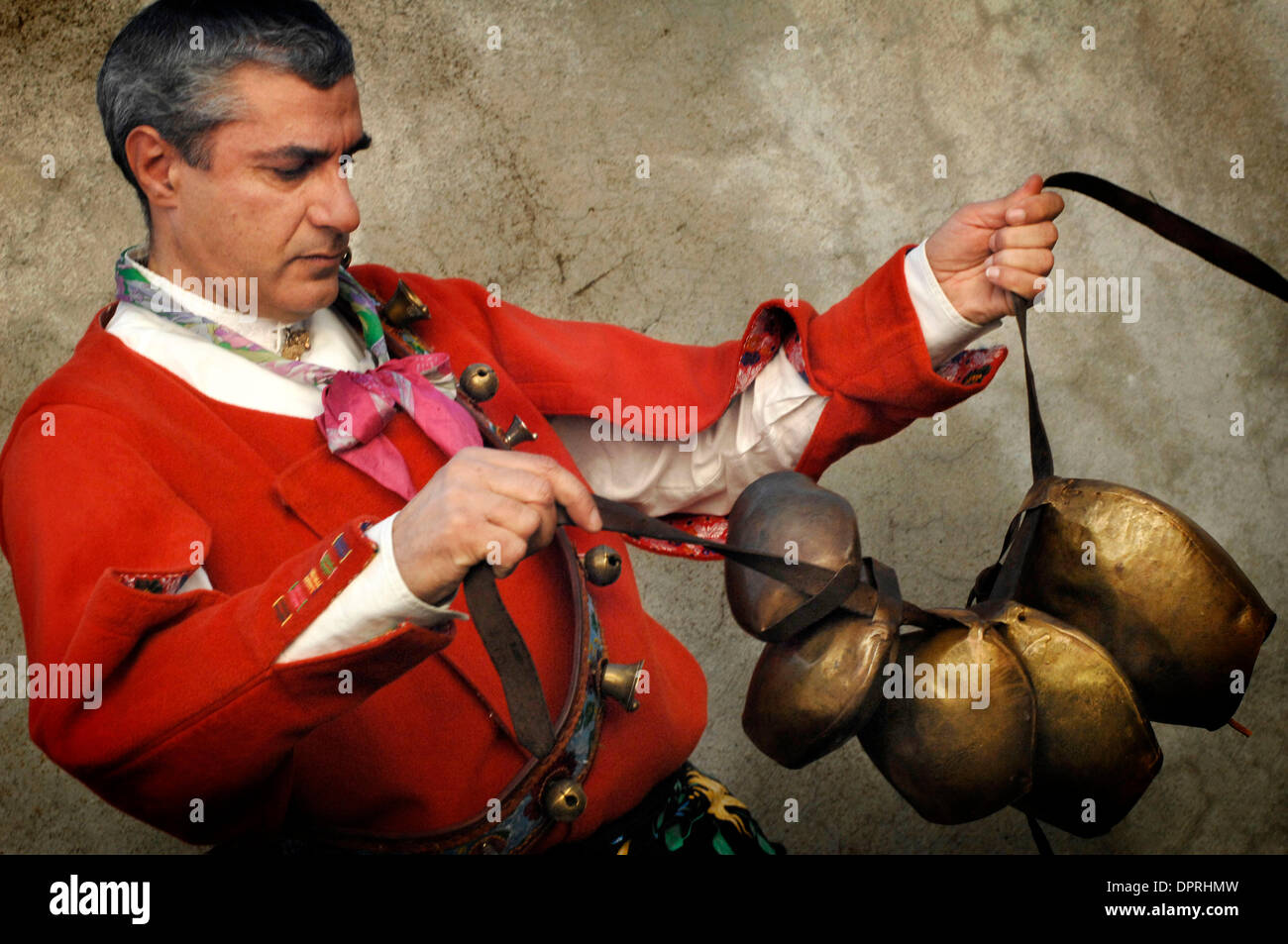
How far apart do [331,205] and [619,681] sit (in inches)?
24.2

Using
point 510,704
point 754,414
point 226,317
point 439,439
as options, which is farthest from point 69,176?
point 510,704

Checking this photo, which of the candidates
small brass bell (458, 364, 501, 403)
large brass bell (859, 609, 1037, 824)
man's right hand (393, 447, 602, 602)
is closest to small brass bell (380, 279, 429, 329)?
small brass bell (458, 364, 501, 403)

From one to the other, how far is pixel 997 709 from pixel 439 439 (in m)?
0.66

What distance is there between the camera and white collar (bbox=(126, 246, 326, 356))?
1.35 metres

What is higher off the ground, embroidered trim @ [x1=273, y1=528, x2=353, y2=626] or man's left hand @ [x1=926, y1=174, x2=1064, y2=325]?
man's left hand @ [x1=926, y1=174, x2=1064, y2=325]

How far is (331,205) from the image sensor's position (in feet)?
4.24

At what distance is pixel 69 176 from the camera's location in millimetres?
2148

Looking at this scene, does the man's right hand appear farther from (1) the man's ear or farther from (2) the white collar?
(1) the man's ear

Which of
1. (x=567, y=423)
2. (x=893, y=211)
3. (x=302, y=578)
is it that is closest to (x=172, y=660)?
(x=302, y=578)

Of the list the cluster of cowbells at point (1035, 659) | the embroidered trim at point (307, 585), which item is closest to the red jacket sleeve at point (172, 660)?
the embroidered trim at point (307, 585)

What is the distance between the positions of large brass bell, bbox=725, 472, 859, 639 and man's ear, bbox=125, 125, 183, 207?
0.73 m

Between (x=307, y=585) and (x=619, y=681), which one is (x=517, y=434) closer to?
(x=619, y=681)

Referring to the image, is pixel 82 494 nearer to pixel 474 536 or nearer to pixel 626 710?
pixel 474 536

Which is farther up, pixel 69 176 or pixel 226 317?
pixel 69 176
